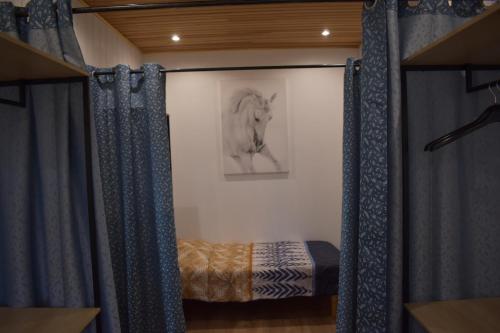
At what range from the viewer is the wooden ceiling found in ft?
8.09

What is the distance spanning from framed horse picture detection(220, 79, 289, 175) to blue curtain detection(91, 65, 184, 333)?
73.7 inches

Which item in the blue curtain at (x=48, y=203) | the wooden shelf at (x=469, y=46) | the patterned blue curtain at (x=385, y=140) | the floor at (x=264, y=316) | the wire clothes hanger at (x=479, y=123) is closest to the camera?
the wooden shelf at (x=469, y=46)

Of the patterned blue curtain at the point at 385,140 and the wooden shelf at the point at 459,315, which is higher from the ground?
the patterned blue curtain at the point at 385,140

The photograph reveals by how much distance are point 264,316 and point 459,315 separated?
1.97 m

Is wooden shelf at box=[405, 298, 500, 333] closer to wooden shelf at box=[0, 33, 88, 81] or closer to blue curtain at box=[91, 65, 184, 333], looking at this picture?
blue curtain at box=[91, 65, 184, 333]

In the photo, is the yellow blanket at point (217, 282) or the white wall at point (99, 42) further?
the yellow blanket at point (217, 282)

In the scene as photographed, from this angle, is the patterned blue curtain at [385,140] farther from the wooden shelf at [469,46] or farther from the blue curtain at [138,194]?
the blue curtain at [138,194]

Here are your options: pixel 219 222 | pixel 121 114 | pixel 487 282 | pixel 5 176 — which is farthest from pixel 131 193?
pixel 219 222

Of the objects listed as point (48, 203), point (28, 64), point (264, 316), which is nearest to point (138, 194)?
point (48, 203)

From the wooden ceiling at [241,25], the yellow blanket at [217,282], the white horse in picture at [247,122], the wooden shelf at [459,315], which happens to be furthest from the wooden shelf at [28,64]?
the white horse in picture at [247,122]

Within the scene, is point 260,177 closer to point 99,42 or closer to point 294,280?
point 294,280

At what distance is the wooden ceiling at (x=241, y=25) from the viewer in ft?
8.09

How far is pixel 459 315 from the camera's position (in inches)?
44.8

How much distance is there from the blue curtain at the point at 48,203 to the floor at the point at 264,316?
5.31 ft
